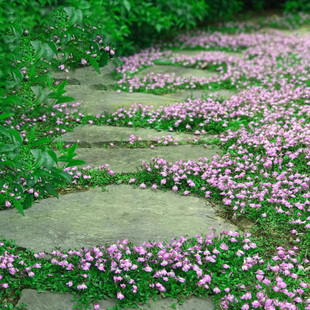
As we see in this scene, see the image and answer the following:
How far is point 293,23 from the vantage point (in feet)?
40.6

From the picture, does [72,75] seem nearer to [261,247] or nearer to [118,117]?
[118,117]

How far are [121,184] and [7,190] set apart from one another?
103 centimetres

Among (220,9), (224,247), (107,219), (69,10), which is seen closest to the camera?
(69,10)

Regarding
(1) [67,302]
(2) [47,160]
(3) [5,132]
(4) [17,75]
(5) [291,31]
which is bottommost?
(1) [67,302]

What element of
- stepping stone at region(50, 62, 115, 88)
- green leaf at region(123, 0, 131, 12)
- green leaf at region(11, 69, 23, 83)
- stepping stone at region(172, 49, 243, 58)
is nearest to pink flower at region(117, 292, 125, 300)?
green leaf at region(11, 69, 23, 83)

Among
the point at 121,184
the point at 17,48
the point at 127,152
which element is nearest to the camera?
the point at 17,48

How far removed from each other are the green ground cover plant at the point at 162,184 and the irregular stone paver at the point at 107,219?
0.36 feet

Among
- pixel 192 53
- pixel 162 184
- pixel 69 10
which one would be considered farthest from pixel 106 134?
pixel 192 53

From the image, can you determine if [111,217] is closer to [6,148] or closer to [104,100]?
[6,148]

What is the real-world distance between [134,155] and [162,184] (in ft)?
2.19

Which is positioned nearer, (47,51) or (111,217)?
(47,51)

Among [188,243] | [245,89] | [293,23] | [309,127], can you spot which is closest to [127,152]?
[188,243]

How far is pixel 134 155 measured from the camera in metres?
4.70

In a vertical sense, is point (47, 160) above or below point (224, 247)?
above
